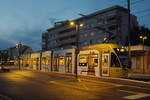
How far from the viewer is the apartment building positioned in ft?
133

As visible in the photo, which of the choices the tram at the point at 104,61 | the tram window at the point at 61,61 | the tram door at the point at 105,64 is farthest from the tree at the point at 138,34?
the tram door at the point at 105,64

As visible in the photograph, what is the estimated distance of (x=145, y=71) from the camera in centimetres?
2544

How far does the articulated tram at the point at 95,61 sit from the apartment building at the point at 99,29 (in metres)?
7.05

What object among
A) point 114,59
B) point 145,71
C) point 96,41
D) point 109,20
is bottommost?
point 145,71

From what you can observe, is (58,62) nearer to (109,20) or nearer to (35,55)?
(35,55)

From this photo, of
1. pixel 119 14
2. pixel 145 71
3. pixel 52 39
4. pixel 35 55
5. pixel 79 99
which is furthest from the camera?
pixel 52 39

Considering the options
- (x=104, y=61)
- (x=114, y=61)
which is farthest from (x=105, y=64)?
(x=114, y=61)

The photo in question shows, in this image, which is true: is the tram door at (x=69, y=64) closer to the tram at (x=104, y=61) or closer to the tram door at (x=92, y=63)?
the tram at (x=104, y=61)

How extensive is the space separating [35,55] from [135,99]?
27.5m

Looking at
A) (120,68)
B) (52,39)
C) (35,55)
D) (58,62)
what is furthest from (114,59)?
(52,39)

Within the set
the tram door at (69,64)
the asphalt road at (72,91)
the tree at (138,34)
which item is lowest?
the asphalt road at (72,91)

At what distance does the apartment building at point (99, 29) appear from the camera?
4053 centimetres

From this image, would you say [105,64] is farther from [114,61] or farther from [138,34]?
[138,34]

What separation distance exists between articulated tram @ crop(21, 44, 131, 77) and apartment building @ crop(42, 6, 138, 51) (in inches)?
278
